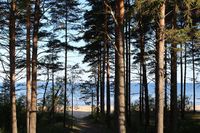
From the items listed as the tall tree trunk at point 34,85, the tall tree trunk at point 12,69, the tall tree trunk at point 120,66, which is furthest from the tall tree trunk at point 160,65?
the tall tree trunk at point 12,69

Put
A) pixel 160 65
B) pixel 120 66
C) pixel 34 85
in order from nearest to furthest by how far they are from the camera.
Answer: pixel 120 66, pixel 160 65, pixel 34 85

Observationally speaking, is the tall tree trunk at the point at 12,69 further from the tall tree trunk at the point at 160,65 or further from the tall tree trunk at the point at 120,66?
the tall tree trunk at the point at 160,65

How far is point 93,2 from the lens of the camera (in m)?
28.7

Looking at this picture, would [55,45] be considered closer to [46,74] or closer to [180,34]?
[46,74]

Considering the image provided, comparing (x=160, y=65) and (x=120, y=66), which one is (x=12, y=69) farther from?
(x=160, y=65)

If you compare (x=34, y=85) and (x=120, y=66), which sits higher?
(x=120, y=66)

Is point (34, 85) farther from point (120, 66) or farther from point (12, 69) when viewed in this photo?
point (120, 66)

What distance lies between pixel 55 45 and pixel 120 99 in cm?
1919

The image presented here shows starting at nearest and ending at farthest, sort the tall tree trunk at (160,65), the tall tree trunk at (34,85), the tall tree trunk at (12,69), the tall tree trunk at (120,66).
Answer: the tall tree trunk at (120,66) < the tall tree trunk at (160,65) < the tall tree trunk at (34,85) < the tall tree trunk at (12,69)

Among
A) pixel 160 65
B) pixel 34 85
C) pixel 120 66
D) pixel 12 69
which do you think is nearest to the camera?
pixel 120 66

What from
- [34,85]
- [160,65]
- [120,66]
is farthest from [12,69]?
[160,65]

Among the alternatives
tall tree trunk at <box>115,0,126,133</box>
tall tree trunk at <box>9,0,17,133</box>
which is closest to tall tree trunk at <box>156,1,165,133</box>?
tall tree trunk at <box>115,0,126,133</box>

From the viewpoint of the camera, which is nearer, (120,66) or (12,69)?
(120,66)

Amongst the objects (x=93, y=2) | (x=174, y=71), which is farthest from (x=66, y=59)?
(x=174, y=71)
